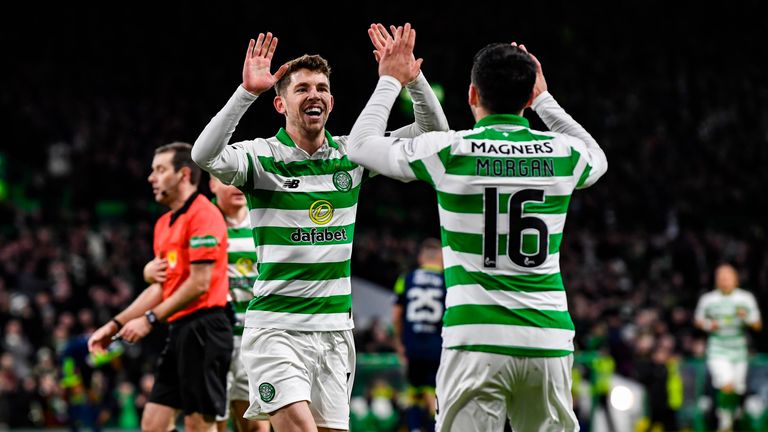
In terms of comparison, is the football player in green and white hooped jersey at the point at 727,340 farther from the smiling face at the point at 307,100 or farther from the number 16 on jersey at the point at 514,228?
the number 16 on jersey at the point at 514,228

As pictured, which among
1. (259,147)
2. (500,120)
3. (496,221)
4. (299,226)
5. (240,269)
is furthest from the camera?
(240,269)

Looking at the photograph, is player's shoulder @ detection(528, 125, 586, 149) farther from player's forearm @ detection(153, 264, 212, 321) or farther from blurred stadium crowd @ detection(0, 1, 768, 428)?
blurred stadium crowd @ detection(0, 1, 768, 428)

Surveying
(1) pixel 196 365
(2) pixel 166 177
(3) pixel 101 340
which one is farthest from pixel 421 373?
(3) pixel 101 340

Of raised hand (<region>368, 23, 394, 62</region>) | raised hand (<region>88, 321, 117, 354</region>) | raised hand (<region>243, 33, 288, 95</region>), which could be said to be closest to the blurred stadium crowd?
raised hand (<region>88, 321, 117, 354</region>)

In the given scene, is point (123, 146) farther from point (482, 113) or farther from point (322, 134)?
point (482, 113)

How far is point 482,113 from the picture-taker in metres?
4.17

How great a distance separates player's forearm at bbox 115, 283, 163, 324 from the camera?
22.5ft

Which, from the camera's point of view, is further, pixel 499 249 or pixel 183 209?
pixel 183 209

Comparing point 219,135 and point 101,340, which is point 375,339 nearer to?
point 101,340

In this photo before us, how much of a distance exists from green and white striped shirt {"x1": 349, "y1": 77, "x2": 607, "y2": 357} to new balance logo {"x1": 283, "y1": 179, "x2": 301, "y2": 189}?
4.54 ft

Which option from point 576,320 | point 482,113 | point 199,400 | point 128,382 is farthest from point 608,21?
point 482,113

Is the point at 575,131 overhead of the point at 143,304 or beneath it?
overhead

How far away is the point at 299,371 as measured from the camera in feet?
17.4

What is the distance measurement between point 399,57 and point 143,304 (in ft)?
10.6
